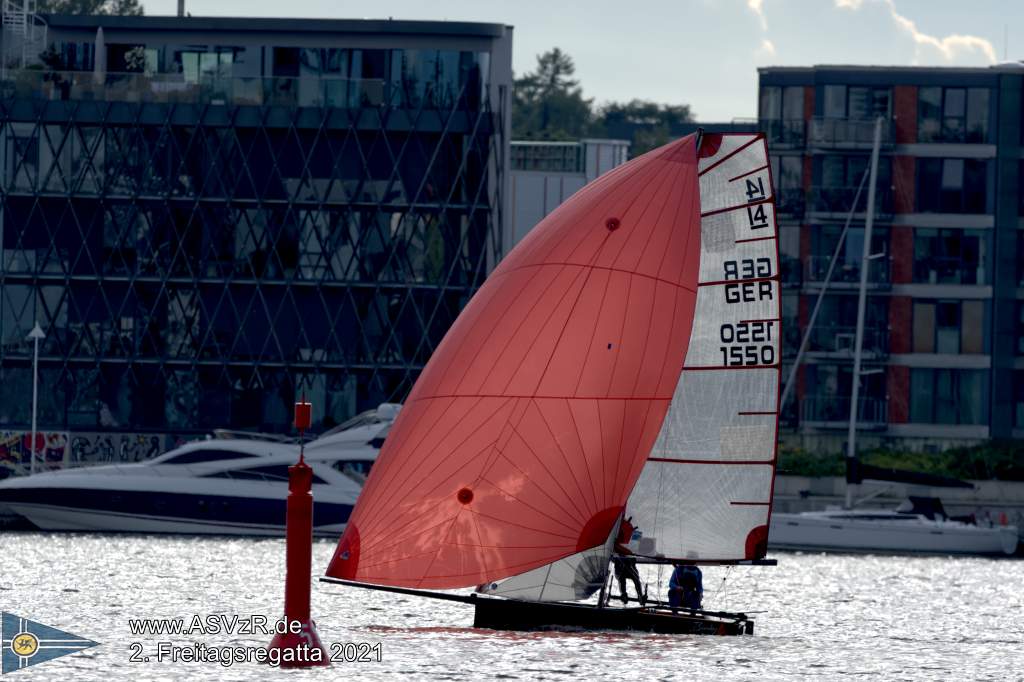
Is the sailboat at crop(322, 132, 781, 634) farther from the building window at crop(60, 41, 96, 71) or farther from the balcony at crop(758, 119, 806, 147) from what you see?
the balcony at crop(758, 119, 806, 147)

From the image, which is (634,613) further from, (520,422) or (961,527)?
(961,527)

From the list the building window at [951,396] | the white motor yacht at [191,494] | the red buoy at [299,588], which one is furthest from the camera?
the building window at [951,396]

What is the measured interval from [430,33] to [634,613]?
136ft

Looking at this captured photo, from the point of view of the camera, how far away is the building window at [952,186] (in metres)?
68.9

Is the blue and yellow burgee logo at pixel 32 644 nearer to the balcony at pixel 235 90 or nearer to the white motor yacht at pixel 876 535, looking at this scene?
Answer: the white motor yacht at pixel 876 535

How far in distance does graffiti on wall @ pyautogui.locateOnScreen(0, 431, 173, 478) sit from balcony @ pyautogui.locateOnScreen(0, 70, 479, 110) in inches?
416

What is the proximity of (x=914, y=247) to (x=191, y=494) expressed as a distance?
98.6ft

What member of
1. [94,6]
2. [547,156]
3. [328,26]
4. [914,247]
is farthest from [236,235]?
[94,6]

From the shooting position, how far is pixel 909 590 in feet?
138

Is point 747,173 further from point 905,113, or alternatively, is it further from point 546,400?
point 905,113

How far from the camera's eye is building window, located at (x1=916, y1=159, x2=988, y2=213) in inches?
2712

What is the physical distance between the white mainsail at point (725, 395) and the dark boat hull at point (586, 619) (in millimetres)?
856

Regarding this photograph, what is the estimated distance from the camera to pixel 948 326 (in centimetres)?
6900

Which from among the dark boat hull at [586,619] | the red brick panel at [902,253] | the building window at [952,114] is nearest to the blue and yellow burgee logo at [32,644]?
the dark boat hull at [586,619]
